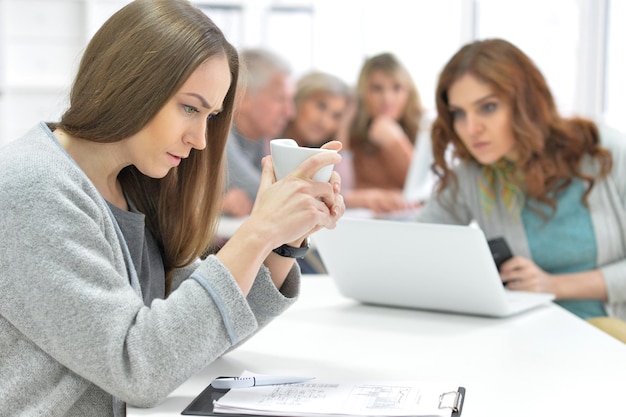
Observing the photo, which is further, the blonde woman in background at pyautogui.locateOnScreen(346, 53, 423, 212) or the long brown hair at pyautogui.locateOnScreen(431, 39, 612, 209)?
the blonde woman in background at pyautogui.locateOnScreen(346, 53, 423, 212)

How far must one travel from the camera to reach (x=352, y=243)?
1.76 metres

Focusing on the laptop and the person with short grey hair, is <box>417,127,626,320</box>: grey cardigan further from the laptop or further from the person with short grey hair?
the person with short grey hair

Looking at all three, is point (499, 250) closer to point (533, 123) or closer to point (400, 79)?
point (533, 123)

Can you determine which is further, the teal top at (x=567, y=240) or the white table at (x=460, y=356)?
the teal top at (x=567, y=240)

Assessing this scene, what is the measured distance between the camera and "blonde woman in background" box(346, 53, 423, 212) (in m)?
4.61

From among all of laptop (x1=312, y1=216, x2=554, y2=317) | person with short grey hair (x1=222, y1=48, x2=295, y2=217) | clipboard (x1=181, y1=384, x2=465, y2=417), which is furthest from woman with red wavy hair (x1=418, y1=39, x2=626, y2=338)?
person with short grey hair (x1=222, y1=48, x2=295, y2=217)

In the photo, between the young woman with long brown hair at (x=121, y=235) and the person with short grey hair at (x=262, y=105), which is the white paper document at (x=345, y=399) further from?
the person with short grey hair at (x=262, y=105)

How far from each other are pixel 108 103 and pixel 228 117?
10.6 inches

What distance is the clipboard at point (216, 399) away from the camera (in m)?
1.11

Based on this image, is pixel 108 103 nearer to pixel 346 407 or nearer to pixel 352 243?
pixel 346 407

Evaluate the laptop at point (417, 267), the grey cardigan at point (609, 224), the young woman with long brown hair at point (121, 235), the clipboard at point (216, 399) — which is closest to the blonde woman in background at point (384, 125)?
the grey cardigan at point (609, 224)

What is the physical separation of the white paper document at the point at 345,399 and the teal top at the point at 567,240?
1091 mm

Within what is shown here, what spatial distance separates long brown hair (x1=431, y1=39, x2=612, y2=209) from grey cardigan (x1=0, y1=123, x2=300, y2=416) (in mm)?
1292

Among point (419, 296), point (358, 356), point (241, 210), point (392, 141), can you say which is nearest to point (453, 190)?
point (419, 296)
